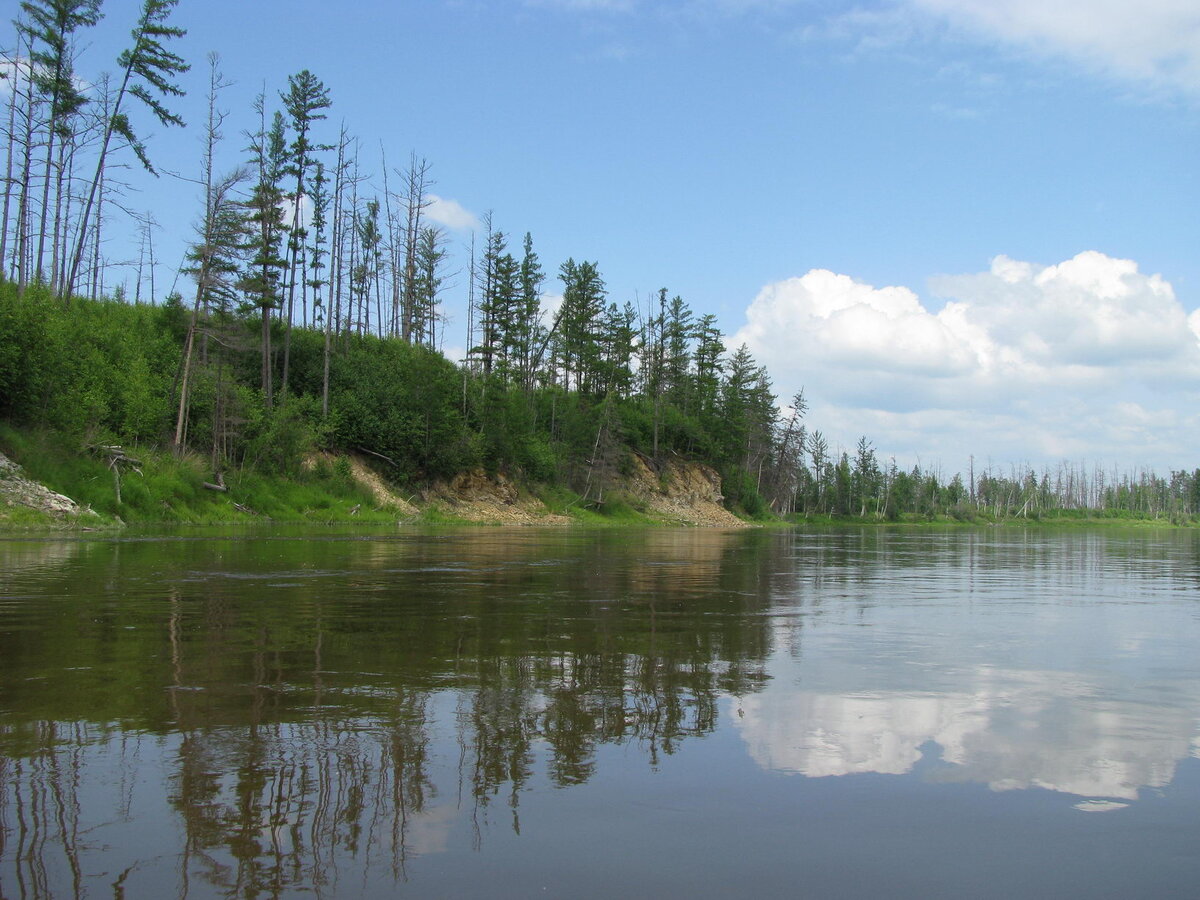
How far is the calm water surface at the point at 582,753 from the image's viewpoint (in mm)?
3463

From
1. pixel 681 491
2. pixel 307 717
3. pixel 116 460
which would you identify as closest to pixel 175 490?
pixel 116 460

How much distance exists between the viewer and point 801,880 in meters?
A: 3.40

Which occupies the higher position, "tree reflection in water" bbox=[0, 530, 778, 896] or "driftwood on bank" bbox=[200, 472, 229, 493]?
"driftwood on bank" bbox=[200, 472, 229, 493]

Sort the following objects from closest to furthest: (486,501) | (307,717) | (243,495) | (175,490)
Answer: (307,717), (175,490), (243,495), (486,501)

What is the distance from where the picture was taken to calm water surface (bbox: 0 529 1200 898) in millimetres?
3463

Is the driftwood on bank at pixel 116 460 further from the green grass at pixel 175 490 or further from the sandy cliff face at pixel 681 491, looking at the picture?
A: the sandy cliff face at pixel 681 491

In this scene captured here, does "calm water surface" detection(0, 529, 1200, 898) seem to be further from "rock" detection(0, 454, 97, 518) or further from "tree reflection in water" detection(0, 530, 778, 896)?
"rock" detection(0, 454, 97, 518)

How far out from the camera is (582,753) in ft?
16.0

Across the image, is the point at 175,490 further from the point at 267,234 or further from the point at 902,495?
the point at 902,495

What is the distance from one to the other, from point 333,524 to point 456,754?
34.6m

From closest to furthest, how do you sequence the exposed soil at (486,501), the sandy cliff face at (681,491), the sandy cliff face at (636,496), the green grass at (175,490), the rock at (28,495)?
the rock at (28,495) → the green grass at (175,490) → the exposed soil at (486,501) → the sandy cliff face at (636,496) → the sandy cliff face at (681,491)

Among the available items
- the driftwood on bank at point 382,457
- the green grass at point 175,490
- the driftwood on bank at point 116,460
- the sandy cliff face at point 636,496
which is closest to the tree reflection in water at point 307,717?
the green grass at point 175,490

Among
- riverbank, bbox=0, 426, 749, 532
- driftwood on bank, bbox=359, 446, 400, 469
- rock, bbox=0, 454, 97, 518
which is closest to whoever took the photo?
rock, bbox=0, 454, 97, 518

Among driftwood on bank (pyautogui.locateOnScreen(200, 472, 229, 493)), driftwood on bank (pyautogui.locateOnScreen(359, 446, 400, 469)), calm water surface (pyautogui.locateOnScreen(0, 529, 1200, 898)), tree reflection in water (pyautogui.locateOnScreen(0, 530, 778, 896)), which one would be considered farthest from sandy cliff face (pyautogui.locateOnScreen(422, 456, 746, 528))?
calm water surface (pyautogui.locateOnScreen(0, 529, 1200, 898))
